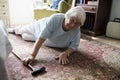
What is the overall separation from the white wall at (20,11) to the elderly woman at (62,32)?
1.76 m

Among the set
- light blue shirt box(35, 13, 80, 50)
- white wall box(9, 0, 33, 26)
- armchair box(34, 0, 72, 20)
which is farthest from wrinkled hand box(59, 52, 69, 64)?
white wall box(9, 0, 33, 26)

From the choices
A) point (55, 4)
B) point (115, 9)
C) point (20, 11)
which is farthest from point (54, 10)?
point (20, 11)

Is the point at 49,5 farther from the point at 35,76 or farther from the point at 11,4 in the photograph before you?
the point at 35,76

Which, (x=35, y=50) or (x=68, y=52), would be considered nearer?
(x=35, y=50)

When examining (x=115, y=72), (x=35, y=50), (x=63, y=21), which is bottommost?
(x=115, y=72)

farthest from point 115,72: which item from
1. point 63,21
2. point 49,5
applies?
point 49,5

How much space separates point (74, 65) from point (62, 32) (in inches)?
14.9

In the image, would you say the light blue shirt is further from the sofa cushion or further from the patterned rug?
the sofa cushion

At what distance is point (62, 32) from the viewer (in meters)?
1.56

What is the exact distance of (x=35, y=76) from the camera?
1147 millimetres

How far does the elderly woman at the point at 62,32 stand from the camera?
4.45 feet

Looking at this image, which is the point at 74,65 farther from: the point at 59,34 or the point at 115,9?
the point at 115,9

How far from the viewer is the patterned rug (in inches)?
46.4

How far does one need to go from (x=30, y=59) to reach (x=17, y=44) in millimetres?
643
